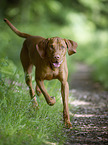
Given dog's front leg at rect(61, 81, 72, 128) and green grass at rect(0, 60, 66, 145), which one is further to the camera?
dog's front leg at rect(61, 81, 72, 128)

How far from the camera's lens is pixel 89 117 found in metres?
4.20

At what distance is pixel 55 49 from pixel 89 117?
1.42m

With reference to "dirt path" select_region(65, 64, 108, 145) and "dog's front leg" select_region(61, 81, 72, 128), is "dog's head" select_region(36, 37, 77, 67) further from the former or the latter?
"dirt path" select_region(65, 64, 108, 145)

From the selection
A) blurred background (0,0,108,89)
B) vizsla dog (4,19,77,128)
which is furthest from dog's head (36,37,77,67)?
blurred background (0,0,108,89)

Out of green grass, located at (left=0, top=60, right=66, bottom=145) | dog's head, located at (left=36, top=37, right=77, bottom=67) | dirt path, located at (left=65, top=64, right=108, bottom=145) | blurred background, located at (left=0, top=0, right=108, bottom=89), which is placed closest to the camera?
green grass, located at (left=0, top=60, right=66, bottom=145)

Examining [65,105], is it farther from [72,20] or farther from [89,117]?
[72,20]

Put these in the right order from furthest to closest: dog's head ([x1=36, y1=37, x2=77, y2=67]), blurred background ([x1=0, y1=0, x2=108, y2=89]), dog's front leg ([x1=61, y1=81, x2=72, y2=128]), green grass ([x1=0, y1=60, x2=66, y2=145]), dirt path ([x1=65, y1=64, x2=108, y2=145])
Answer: blurred background ([x1=0, y1=0, x2=108, y2=89]) → dog's front leg ([x1=61, y1=81, x2=72, y2=128]) → dog's head ([x1=36, y1=37, x2=77, y2=67]) → dirt path ([x1=65, y1=64, x2=108, y2=145]) → green grass ([x1=0, y1=60, x2=66, y2=145])

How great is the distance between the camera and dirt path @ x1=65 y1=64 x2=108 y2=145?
3102 mm

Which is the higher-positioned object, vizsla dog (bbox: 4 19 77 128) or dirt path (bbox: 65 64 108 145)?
vizsla dog (bbox: 4 19 77 128)

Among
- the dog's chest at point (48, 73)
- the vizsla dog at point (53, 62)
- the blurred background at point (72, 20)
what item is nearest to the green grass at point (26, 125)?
the vizsla dog at point (53, 62)

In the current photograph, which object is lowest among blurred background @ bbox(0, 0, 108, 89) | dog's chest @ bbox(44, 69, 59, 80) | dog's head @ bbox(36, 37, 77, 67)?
dog's chest @ bbox(44, 69, 59, 80)

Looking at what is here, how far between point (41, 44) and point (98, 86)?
430 cm

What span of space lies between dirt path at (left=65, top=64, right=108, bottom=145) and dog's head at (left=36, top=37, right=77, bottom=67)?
1.00 metres

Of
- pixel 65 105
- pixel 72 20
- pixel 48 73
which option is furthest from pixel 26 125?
pixel 72 20
